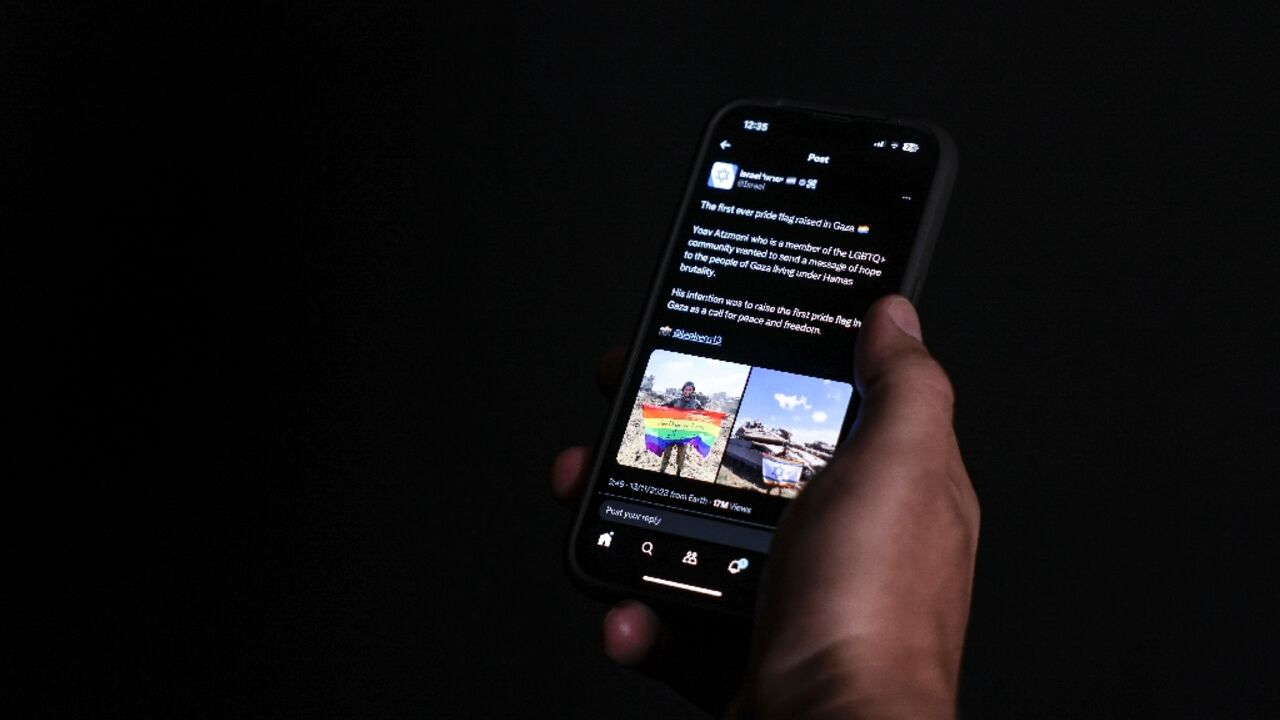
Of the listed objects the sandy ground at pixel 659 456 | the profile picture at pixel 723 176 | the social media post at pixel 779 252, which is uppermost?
the profile picture at pixel 723 176

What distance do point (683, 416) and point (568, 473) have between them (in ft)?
0.40

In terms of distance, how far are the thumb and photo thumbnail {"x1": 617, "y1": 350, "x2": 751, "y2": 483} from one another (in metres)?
0.10

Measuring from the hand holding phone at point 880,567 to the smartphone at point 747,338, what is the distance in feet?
0.23

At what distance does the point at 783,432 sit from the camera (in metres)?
0.71

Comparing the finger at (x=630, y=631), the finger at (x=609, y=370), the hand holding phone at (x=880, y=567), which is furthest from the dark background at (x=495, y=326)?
the hand holding phone at (x=880, y=567)

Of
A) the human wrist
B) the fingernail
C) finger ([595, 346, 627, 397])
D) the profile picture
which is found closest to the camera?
the human wrist

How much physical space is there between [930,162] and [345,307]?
2.06 ft

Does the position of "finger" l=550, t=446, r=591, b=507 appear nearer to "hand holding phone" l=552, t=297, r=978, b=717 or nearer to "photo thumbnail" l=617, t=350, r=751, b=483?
"photo thumbnail" l=617, t=350, r=751, b=483

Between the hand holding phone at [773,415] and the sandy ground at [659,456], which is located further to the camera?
the sandy ground at [659,456]

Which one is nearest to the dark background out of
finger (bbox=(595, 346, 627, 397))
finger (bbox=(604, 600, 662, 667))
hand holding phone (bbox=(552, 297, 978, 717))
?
finger (bbox=(595, 346, 627, 397))

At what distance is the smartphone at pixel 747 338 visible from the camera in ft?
2.30

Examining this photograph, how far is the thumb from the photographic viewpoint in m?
0.60

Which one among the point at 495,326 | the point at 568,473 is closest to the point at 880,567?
the point at 568,473

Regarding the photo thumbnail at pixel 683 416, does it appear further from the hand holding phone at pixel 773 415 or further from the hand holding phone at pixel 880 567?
the hand holding phone at pixel 880 567
